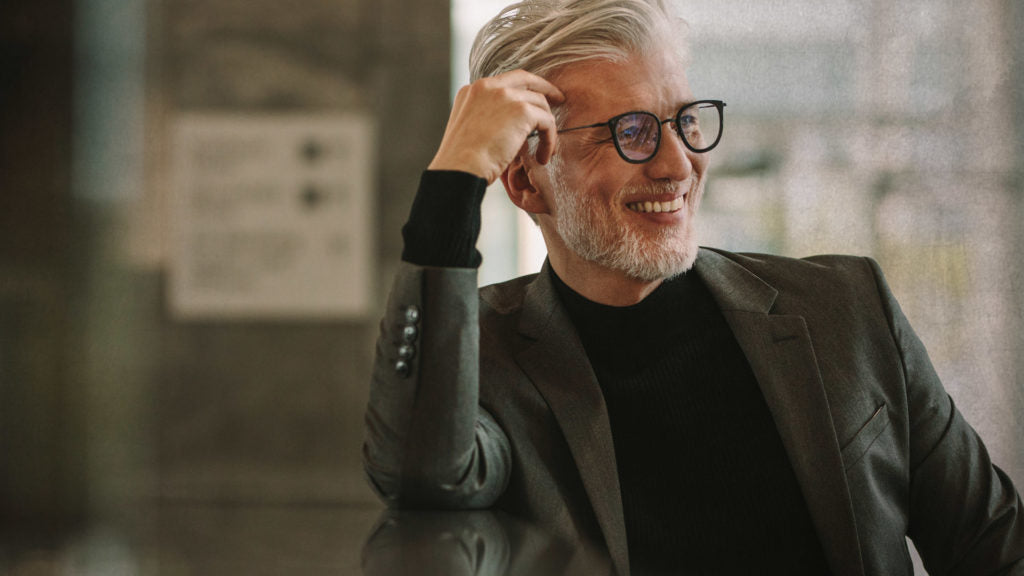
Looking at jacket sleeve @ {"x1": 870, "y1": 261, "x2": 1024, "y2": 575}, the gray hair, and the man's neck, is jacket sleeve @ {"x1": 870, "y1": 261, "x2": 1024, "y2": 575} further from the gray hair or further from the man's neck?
the gray hair

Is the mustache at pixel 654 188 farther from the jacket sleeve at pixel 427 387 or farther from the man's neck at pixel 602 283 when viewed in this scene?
the jacket sleeve at pixel 427 387

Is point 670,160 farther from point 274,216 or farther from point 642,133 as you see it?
point 274,216

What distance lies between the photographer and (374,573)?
29.2 inches

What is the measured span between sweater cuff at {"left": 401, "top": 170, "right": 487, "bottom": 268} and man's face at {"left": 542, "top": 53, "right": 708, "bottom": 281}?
0.96 feet

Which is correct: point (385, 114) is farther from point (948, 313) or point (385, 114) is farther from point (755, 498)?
point (755, 498)

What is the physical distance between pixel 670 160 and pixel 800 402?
1.44 ft

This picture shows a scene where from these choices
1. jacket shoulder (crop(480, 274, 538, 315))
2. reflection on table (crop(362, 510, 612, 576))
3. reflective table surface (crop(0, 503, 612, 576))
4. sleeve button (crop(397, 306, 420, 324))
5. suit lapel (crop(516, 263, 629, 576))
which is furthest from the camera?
reflective table surface (crop(0, 503, 612, 576))

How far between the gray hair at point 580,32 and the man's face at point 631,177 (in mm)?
28

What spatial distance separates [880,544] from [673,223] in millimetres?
591

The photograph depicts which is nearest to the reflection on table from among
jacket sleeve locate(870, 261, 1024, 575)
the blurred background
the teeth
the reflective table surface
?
the teeth

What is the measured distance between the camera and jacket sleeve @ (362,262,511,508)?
1156 mm

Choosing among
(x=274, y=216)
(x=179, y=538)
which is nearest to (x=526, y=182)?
(x=274, y=216)

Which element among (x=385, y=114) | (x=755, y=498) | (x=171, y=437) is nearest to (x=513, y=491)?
(x=755, y=498)

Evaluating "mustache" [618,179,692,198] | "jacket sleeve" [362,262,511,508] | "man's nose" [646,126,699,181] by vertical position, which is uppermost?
"man's nose" [646,126,699,181]
